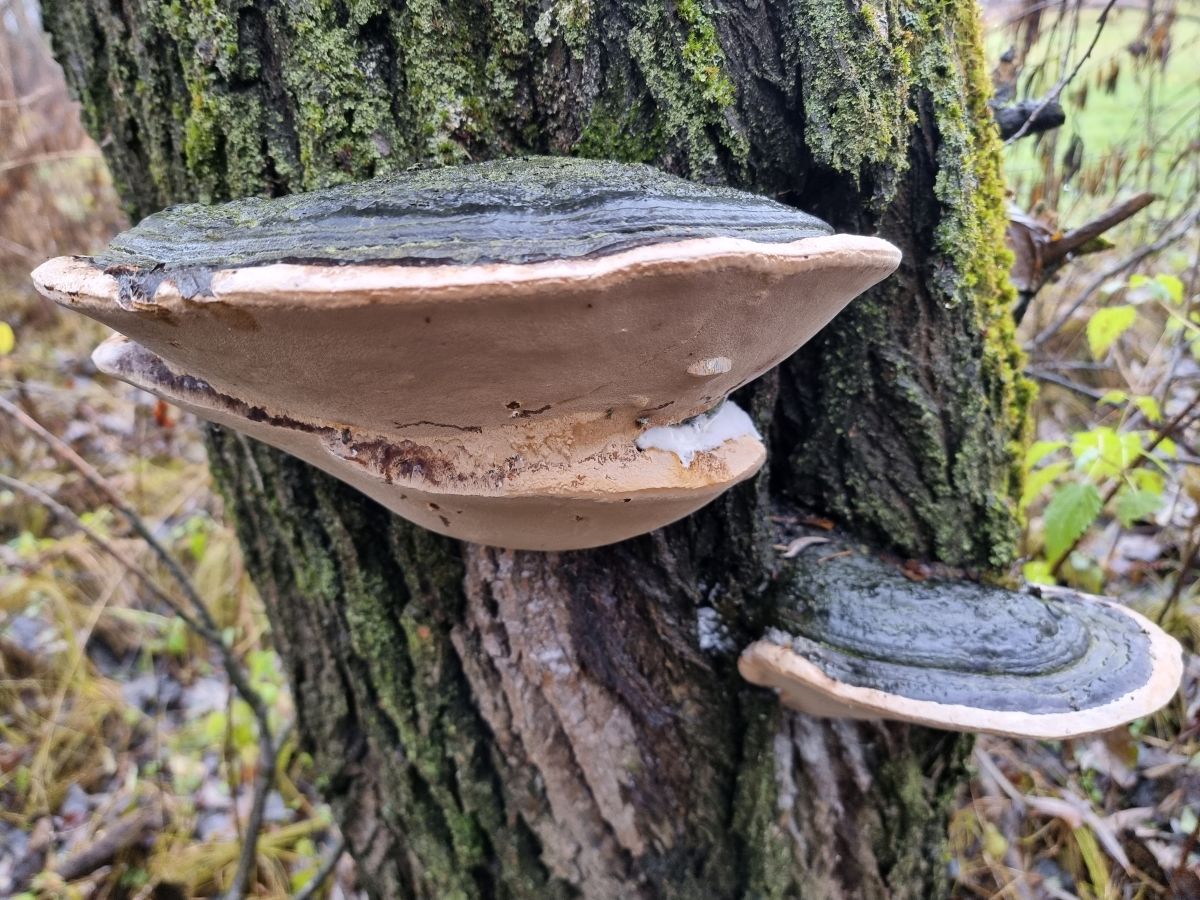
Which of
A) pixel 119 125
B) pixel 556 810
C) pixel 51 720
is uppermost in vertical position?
pixel 119 125

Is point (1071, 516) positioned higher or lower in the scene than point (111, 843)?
higher

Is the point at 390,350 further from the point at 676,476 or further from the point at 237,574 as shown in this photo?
the point at 237,574

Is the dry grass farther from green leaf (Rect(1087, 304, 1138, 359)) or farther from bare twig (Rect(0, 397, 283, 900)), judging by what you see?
bare twig (Rect(0, 397, 283, 900))

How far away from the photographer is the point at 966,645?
114 cm

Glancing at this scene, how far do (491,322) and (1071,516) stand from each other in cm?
211

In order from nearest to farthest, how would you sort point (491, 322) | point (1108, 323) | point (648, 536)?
1. point (491, 322)
2. point (648, 536)
3. point (1108, 323)

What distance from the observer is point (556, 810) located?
1.44 m

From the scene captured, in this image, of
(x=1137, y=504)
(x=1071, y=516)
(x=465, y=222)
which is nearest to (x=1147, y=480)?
(x=1137, y=504)

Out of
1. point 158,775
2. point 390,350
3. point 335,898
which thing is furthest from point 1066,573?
point 158,775

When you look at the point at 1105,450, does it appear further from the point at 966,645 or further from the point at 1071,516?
the point at 966,645

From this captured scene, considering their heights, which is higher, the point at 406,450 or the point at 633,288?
the point at 633,288

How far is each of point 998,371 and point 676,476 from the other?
805 mm

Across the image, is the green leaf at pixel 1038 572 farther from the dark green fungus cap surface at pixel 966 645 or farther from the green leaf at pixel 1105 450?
the dark green fungus cap surface at pixel 966 645

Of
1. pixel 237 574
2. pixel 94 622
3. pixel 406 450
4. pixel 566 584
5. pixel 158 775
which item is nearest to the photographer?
pixel 406 450
